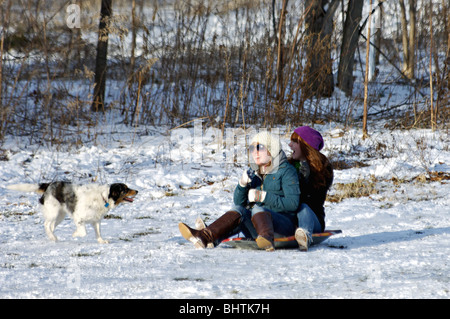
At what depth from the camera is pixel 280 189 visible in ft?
14.9

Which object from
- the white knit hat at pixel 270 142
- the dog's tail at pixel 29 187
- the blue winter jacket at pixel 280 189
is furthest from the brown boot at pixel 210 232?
the dog's tail at pixel 29 187

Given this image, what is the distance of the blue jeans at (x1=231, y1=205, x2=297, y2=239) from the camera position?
449 centimetres

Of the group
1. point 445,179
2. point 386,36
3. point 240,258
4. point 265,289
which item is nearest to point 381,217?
point 445,179

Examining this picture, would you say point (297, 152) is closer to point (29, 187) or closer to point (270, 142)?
point (270, 142)

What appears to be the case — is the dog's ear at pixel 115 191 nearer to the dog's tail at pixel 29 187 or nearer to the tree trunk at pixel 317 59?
the dog's tail at pixel 29 187

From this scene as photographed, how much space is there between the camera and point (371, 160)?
30.2ft

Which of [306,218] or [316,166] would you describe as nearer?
[306,218]

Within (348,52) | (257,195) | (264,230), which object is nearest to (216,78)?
(348,52)

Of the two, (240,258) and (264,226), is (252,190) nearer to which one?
(264,226)

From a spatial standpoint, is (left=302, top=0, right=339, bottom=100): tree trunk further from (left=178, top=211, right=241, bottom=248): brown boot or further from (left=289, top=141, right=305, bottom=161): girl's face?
(left=178, top=211, right=241, bottom=248): brown boot

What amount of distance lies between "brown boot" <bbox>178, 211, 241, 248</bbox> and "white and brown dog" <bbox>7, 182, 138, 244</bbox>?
0.79 meters

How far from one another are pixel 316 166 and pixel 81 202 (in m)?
2.17

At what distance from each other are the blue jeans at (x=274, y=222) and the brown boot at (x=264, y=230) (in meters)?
0.05

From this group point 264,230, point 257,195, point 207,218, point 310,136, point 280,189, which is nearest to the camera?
point 264,230
